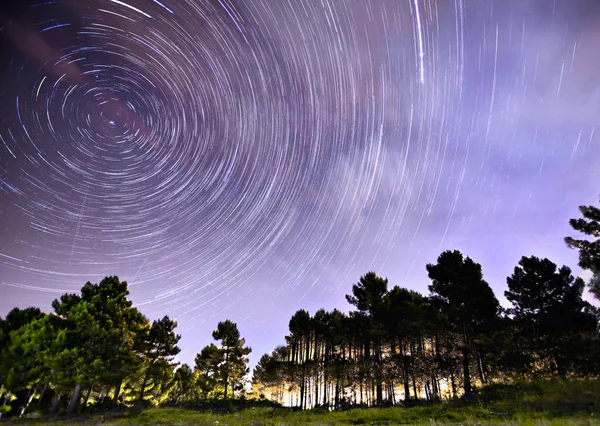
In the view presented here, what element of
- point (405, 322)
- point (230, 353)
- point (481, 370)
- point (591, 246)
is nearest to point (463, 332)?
point (405, 322)

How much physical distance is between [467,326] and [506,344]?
3.35 metres

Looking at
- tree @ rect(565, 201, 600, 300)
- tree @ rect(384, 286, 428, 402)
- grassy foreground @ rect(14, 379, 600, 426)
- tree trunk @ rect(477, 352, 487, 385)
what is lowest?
grassy foreground @ rect(14, 379, 600, 426)

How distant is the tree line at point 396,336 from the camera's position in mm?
23438

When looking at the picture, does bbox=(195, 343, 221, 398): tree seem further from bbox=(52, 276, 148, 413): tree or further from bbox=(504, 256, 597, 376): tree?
bbox=(504, 256, 597, 376): tree

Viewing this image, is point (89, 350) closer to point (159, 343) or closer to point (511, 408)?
point (159, 343)

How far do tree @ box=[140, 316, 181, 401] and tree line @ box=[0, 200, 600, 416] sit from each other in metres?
0.14

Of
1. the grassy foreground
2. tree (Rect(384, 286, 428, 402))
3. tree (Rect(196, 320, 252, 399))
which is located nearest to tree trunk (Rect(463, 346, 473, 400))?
the grassy foreground

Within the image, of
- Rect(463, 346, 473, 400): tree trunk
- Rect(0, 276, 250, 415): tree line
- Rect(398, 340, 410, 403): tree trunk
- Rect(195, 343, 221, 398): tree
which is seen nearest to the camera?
Rect(0, 276, 250, 415): tree line

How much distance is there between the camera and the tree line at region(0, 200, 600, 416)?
76.9 ft

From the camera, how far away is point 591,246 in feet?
77.7

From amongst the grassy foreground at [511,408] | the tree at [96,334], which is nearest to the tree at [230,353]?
the tree at [96,334]

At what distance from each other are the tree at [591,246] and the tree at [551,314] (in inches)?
137

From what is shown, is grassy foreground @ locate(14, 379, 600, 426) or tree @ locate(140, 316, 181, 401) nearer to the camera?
grassy foreground @ locate(14, 379, 600, 426)

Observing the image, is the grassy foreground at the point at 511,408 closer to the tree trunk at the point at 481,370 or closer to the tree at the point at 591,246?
the tree trunk at the point at 481,370
